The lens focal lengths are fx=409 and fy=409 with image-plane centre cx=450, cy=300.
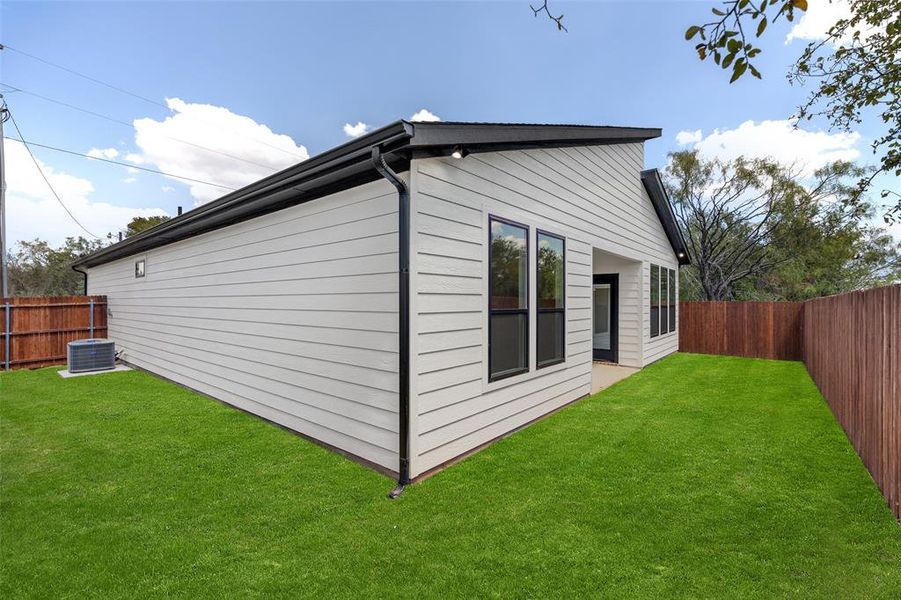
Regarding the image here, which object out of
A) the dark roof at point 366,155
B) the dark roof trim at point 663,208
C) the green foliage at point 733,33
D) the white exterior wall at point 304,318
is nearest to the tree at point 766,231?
the dark roof trim at point 663,208

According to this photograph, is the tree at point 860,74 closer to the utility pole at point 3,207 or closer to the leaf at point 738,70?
the leaf at point 738,70

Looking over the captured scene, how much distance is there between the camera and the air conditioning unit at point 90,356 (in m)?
8.09

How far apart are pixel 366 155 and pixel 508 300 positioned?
2084 mm

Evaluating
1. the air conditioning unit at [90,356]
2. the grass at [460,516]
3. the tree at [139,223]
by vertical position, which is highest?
the tree at [139,223]

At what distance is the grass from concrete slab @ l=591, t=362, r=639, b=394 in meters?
2.10

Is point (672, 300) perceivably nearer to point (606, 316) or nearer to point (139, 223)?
point (606, 316)

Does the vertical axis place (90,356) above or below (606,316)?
below

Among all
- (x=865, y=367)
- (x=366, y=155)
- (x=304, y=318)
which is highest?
(x=366, y=155)

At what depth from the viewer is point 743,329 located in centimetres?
1059

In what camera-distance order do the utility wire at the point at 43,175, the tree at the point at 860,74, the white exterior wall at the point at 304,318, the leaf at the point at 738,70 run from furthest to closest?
the utility wire at the point at 43,175
the tree at the point at 860,74
the white exterior wall at the point at 304,318
the leaf at the point at 738,70

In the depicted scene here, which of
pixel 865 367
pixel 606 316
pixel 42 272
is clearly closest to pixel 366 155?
pixel 865 367

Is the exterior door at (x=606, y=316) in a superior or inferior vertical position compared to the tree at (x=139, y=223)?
inferior

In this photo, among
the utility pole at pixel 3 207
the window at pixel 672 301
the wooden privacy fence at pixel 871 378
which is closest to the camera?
the wooden privacy fence at pixel 871 378

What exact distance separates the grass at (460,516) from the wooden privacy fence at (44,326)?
6.53 m
